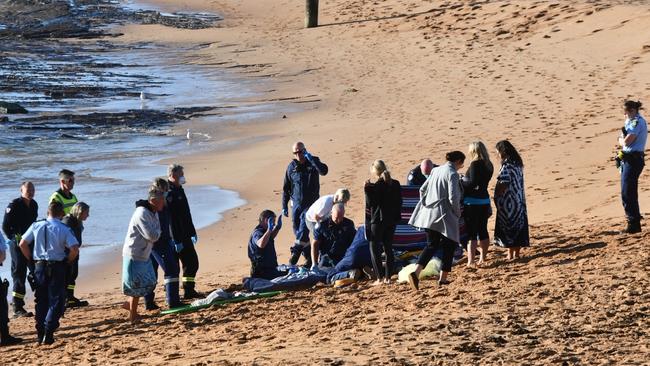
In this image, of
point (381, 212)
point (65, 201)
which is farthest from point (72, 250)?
point (381, 212)

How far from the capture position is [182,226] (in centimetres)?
1212

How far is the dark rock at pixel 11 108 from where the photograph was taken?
95.1 ft

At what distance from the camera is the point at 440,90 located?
2695cm

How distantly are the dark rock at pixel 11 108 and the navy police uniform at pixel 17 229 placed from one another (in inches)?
687

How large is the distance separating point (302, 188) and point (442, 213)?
9.62 ft

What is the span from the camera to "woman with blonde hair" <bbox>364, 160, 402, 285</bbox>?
11445mm

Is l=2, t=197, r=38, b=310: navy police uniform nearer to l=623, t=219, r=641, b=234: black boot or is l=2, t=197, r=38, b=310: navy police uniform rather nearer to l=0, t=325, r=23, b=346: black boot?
l=0, t=325, r=23, b=346: black boot

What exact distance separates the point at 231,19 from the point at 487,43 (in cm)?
1655

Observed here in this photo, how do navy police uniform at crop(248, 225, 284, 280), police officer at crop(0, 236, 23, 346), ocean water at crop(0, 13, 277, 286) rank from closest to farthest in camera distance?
police officer at crop(0, 236, 23, 346)
navy police uniform at crop(248, 225, 284, 280)
ocean water at crop(0, 13, 277, 286)

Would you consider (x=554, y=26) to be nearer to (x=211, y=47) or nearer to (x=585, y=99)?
(x=585, y=99)

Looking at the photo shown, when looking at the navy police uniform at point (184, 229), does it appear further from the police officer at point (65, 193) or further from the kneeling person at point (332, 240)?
the kneeling person at point (332, 240)

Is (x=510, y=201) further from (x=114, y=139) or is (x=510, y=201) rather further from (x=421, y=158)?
(x=114, y=139)

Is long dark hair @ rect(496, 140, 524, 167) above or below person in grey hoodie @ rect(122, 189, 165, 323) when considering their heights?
above

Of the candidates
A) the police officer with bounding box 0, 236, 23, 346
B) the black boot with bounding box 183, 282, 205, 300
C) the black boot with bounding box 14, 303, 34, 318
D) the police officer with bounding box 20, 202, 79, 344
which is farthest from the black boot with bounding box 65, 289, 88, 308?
the police officer with bounding box 20, 202, 79, 344
